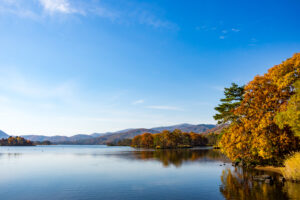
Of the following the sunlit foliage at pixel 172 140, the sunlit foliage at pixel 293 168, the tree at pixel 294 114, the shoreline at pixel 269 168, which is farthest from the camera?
the sunlit foliage at pixel 172 140

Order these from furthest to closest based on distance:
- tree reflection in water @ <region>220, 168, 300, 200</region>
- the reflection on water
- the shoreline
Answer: the reflection on water < the shoreline < tree reflection in water @ <region>220, 168, 300, 200</region>

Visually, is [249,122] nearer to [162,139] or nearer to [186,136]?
[162,139]

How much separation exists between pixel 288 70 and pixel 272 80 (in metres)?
3.67

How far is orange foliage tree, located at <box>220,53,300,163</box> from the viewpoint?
33688 mm

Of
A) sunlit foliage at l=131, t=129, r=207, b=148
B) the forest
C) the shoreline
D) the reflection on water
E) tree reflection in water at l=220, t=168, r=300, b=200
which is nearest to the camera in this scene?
tree reflection in water at l=220, t=168, r=300, b=200

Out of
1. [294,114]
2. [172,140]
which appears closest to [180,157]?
[294,114]

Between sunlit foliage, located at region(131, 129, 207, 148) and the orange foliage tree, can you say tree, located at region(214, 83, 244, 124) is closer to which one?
the orange foliage tree

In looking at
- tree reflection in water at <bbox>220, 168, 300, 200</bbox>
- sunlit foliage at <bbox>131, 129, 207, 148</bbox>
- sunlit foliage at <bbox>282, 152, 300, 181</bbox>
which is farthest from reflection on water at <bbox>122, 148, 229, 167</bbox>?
sunlit foliage at <bbox>131, 129, 207, 148</bbox>

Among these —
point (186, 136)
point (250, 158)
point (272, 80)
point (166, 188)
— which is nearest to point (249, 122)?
point (272, 80)

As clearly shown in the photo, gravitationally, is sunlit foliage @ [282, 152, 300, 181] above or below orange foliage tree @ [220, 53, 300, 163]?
below

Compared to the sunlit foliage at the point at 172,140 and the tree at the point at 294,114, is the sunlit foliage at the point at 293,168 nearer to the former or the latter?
the tree at the point at 294,114

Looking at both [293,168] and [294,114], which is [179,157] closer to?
[293,168]

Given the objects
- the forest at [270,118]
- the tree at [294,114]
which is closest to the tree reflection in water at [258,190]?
the forest at [270,118]

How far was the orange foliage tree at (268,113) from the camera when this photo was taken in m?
33.7
